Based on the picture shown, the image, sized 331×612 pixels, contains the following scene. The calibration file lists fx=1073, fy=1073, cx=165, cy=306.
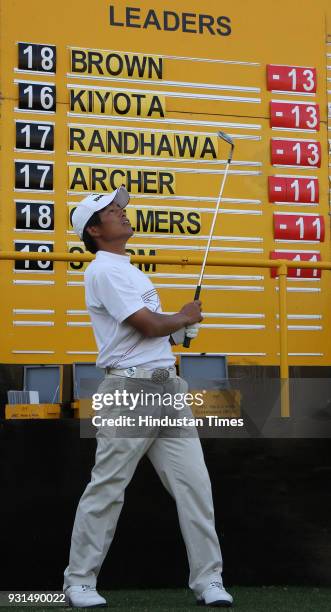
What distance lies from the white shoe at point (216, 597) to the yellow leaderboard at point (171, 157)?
243 cm

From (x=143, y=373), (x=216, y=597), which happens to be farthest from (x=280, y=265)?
(x=216, y=597)

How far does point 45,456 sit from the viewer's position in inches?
213

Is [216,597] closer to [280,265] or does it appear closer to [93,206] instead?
[93,206]

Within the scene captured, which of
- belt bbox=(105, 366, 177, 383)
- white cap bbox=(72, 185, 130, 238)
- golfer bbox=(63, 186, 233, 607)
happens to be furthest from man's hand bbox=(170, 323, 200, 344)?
white cap bbox=(72, 185, 130, 238)

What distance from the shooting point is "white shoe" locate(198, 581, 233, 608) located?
176 inches

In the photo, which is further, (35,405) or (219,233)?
(219,233)

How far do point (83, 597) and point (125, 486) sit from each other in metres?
0.49

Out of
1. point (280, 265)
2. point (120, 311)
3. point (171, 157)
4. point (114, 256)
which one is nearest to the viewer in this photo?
point (120, 311)

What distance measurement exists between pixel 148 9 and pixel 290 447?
3.26 metres

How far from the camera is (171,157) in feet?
23.2

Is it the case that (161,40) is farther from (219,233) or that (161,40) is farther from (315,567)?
(315,567)

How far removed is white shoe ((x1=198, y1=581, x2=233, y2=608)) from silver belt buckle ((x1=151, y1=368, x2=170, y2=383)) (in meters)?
0.88

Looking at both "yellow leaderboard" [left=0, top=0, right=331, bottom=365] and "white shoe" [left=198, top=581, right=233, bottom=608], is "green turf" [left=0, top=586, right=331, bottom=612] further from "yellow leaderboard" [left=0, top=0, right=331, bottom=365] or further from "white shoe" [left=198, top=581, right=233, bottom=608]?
"yellow leaderboard" [left=0, top=0, right=331, bottom=365]

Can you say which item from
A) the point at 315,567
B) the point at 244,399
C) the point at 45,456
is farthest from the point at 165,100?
the point at 315,567
